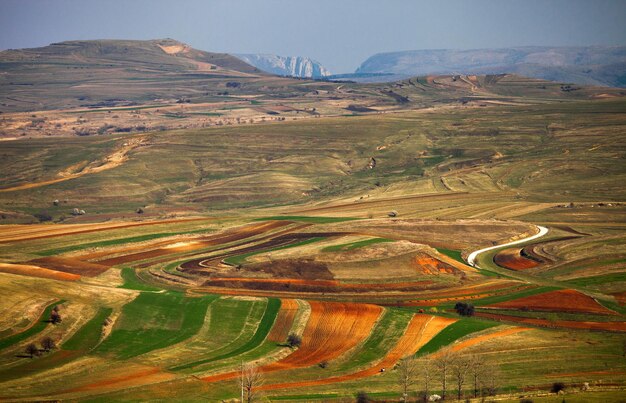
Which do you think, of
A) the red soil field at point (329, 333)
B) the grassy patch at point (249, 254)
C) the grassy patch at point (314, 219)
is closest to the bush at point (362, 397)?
the red soil field at point (329, 333)

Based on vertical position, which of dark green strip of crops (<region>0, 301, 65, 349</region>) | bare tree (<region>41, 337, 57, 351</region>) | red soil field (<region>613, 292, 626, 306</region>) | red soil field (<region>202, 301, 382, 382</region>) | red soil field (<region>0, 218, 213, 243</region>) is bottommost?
red soil field (<region>613, 292, 626, 306</region>)

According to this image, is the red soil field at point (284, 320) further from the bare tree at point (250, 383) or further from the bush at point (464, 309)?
the bush at point (464, 309)

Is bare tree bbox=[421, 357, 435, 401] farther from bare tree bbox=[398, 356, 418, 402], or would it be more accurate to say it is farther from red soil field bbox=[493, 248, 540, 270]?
red soil field bbox=[493, 248, 540, 270]

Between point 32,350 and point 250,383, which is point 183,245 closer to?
point 32,350

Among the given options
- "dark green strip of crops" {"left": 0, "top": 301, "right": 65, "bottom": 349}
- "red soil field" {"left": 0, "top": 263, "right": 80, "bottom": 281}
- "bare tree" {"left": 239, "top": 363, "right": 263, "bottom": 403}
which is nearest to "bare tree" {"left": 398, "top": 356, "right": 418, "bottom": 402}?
"bare tree" {"left": 239, "top": 363, "right": 263, "bottom": 403}

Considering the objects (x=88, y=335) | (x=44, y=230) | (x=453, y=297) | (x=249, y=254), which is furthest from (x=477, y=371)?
(x=44, y=230)

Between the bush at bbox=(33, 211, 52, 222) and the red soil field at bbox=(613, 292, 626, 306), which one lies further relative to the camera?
the bush at bbox=(33, 211, 52, 222)
